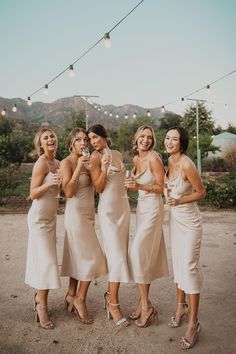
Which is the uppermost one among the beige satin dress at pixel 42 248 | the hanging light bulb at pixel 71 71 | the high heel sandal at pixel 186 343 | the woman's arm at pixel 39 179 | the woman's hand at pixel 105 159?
the hanging light bulb at pixel 71 71

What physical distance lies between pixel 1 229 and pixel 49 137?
5.29m

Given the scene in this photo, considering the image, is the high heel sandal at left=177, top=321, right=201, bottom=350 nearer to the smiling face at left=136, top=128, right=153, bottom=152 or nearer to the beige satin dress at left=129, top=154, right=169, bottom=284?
the beige satin dress at left=129, top=154, right=169, bottom=284

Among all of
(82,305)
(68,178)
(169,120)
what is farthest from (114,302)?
(169,120)

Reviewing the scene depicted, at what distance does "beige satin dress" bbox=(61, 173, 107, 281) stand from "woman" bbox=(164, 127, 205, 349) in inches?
32.3

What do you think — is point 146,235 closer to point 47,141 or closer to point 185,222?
point 185,222

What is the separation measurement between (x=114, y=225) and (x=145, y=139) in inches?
36.5

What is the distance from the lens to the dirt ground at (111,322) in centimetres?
A: 307

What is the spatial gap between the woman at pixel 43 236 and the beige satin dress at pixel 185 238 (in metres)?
1.18

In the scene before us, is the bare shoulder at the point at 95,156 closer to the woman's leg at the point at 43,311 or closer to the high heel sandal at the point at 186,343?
the woman's leg at the point at 43,311

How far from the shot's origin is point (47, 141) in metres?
3.55

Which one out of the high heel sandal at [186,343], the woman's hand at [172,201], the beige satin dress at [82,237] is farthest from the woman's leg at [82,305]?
the woman's hand at [172,201]

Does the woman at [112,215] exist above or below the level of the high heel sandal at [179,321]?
above

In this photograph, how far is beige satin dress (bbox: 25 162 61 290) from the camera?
3.42 meters

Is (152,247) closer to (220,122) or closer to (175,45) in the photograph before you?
(175,45)
